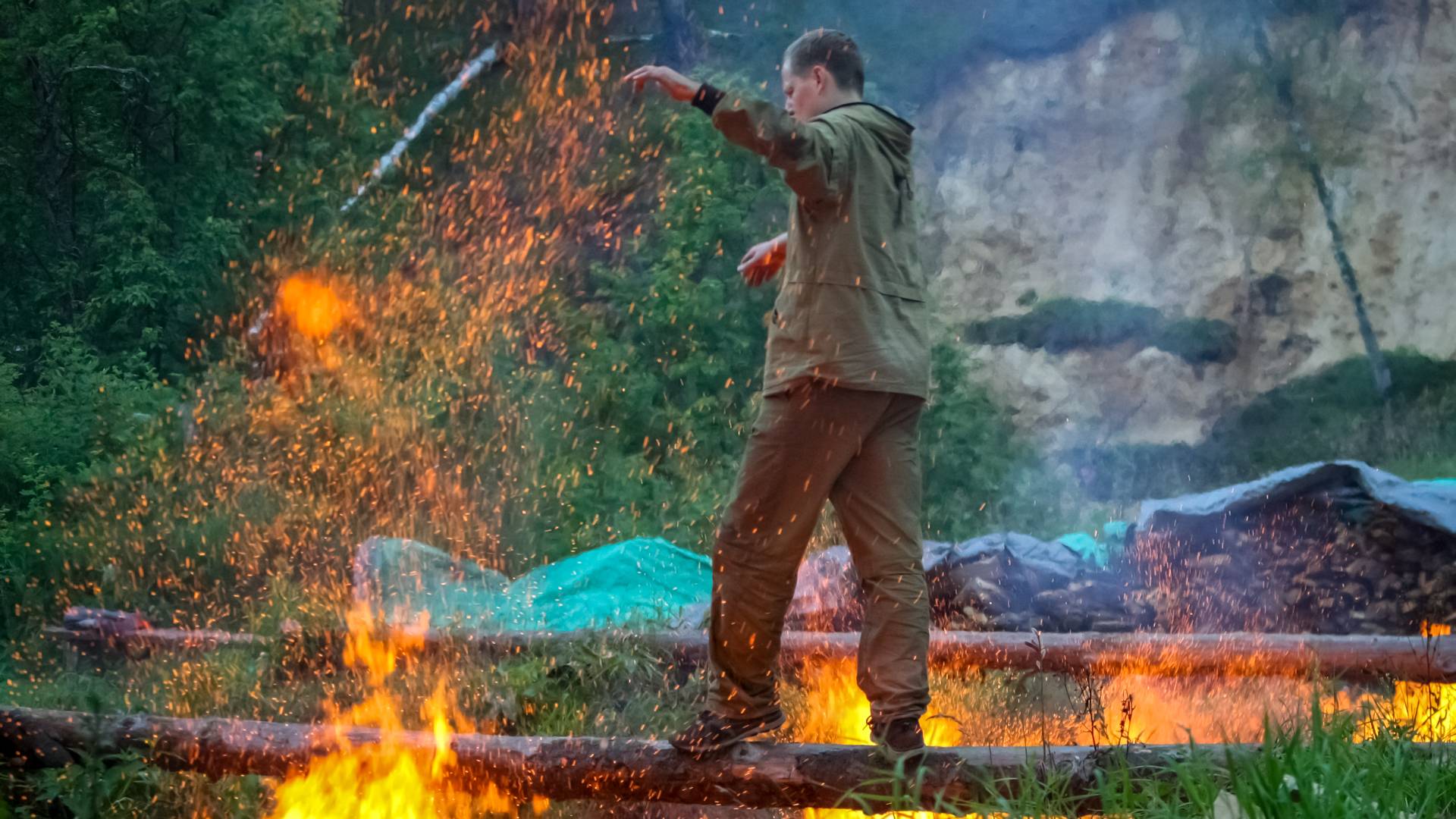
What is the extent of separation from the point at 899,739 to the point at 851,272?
124 cm

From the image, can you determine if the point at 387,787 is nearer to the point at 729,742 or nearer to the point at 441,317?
the point at 729,742

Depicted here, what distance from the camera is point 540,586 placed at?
22.1ft

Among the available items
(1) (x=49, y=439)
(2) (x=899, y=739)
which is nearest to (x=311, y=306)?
(1) (x=49, y=439)

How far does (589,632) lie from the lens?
527cm

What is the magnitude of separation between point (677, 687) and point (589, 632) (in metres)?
0.42

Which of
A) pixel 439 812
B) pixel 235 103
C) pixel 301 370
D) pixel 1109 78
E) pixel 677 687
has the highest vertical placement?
pixel 1109 78

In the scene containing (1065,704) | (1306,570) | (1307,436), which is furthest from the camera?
(1307,436)

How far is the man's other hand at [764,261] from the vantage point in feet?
13.2

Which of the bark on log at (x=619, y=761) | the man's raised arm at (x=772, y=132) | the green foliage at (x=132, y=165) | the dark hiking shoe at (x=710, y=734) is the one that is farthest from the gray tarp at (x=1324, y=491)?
the green foliage at (x=132, y=165)

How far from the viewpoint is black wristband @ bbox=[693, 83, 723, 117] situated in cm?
319

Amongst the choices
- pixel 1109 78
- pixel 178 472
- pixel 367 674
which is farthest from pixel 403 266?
pixel 1109 78

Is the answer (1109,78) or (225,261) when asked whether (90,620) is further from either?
(1109,78)

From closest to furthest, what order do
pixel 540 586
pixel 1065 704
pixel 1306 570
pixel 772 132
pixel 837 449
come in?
pixel 772 132, pixel 837 449, pixel 1065 704, pixel 1306 570, pixel 540 586

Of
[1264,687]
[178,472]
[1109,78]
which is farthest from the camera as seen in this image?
[1109,78]
